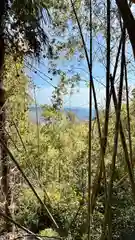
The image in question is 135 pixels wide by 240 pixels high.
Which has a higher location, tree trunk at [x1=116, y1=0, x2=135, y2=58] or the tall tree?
the tall tree

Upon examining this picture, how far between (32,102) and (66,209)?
97 cm

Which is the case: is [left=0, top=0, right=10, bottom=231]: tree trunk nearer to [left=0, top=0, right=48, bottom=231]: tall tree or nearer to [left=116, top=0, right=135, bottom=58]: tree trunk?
[left=0, top=0, right=48, bottom=231]: tall tree

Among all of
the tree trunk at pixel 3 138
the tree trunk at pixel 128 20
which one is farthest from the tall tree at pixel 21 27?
the tree trunk at pixel 128 20

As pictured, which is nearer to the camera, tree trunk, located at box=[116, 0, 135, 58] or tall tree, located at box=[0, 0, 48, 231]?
tree trunk, located at box=[116, 0, 135, 58]

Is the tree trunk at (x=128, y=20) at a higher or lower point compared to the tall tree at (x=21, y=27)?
lower

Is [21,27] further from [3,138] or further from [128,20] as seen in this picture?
[128,20]

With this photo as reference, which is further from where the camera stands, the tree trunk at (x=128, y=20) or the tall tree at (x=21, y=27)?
the tall tree at (x=21, y=27)

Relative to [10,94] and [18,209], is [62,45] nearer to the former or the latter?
[10,94]

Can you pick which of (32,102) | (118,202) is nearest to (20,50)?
(32,102)

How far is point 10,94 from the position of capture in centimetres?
260

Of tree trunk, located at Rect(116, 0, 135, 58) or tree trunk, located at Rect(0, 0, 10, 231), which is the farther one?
tree trunk, located at Rect(0, 0, 10, 231)

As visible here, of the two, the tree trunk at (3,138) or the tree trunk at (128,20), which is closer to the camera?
the tree trunk at (128,20)

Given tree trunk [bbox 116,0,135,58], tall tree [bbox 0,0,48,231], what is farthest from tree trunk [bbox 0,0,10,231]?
tree trunk [bbox 116,0,135,58]

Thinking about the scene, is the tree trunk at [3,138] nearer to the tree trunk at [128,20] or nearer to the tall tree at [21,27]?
the tall tree at [21,27]
